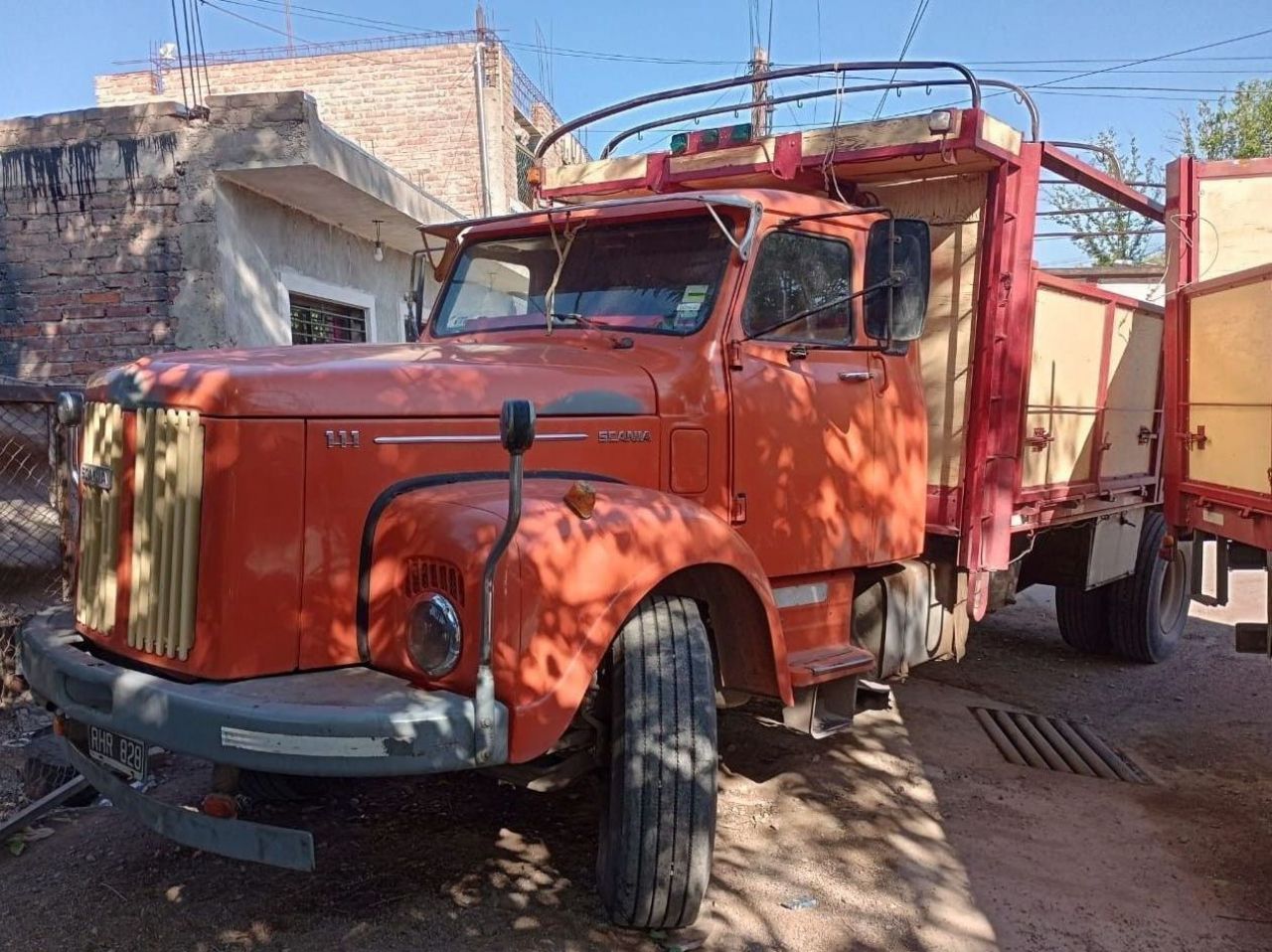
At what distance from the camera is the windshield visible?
360 cm

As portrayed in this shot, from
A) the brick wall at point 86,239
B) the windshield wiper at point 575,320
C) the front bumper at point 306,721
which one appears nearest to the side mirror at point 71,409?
the front bumper at point 306,721

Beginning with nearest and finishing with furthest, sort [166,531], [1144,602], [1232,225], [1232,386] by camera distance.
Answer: [166,531], [1232,386], [1232,225], [1144,602]

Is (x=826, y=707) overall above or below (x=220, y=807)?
below

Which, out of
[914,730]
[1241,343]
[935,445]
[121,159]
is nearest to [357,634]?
[935,445]

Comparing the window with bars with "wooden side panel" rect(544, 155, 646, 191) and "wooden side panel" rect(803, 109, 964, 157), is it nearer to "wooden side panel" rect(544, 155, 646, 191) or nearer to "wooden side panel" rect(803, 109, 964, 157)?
"wooden side panel" rect(544, 155, 646, 191)

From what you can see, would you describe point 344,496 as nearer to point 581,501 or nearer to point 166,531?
point 166,531

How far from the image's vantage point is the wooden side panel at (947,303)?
4.29 m

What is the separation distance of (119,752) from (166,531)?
2.08 ft

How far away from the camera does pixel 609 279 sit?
12.4ft

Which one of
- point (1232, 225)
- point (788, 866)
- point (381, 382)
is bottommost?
→ point (788, 866)

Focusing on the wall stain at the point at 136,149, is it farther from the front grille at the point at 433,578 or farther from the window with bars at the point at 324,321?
the front grille at the point at 433,578

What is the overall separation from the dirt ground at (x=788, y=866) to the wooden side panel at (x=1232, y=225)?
240 centimetres

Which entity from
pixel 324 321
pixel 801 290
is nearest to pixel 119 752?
pixel 801 290

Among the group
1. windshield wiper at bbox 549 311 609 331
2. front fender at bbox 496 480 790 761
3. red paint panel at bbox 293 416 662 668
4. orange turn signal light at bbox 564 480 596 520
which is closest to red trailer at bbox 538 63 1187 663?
windshield wiper at bbox 549 311 609 331
